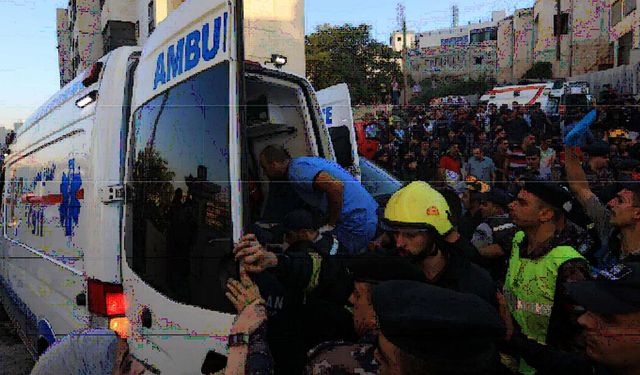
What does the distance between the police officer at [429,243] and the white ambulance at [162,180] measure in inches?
24.3

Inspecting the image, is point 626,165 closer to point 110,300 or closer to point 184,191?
point 184,191

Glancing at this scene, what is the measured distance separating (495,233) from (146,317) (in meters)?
2.43

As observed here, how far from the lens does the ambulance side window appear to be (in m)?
1.98

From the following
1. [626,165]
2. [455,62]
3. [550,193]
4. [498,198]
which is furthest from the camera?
[455,62]

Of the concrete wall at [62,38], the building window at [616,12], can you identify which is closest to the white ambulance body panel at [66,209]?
the building window at [616,12]

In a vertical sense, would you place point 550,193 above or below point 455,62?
below

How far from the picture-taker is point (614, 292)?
1.42 meters

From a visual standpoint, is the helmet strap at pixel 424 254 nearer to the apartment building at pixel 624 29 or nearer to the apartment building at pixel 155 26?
the apartment building at pixel 155 26

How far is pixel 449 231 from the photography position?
87.4 inches

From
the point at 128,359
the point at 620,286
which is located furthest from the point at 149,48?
the point at 620,286

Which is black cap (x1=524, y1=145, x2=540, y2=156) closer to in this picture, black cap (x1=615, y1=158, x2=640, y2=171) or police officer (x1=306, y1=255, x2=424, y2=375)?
black cap (x1=615, y1=158, x2=640, y2=171)

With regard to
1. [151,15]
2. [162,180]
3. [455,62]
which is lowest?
[162,180]

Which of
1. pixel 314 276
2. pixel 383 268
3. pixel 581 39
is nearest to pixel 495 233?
pixel 383 268

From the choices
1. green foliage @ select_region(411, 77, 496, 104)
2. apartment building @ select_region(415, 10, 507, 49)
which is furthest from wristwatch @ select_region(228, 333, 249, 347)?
apartment building @ select_region(415, 10, 507, 49)
